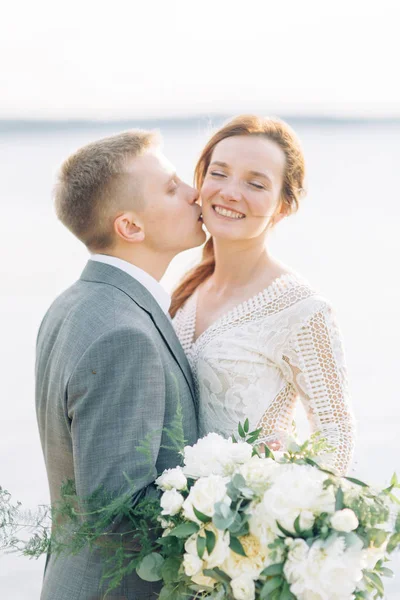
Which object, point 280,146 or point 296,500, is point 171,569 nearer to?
point 296,500

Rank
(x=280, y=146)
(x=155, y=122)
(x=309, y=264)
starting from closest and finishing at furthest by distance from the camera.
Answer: (x=280, y=146) → (x=309, y=264) → (x=155, y=122)

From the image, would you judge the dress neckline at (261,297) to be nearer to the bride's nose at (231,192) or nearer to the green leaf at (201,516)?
the bride's nose at (231,192)

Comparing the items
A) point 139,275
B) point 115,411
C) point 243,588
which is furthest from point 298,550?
point 139,275

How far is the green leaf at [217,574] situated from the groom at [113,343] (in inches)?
12.0

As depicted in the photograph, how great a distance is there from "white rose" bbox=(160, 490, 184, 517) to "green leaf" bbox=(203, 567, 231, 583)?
0.50ft

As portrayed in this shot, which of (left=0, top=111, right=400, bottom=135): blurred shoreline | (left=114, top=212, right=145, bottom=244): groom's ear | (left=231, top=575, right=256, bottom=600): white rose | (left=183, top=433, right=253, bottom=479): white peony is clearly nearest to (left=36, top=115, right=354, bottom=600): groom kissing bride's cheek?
(left=114, top=212, right=145, bottom=244): groom's ear

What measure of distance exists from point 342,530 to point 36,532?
818 millimetres

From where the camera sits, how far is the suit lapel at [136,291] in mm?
2473

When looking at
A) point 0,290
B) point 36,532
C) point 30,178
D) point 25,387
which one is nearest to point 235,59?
point 30,178

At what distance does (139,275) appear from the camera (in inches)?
100

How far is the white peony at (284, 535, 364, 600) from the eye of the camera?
1.79 meters

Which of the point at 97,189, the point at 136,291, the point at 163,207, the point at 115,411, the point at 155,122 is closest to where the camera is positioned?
the point at 115,411

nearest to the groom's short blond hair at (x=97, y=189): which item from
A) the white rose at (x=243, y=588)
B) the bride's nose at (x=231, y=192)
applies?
the bride's nose at (x=231, y=192)

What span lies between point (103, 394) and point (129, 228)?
62cm
